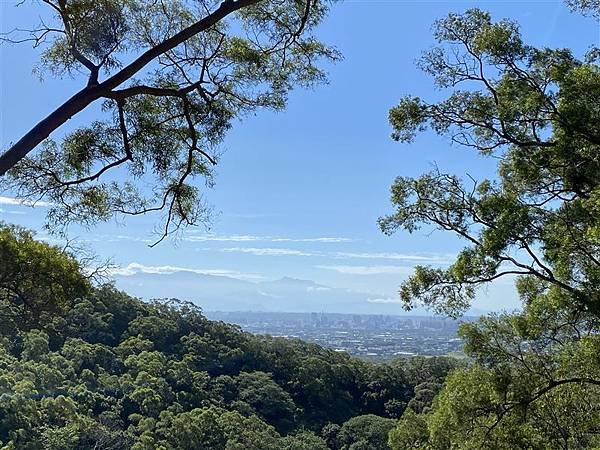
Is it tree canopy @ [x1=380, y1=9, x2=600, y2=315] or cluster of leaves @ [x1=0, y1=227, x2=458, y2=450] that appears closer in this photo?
tree canopy @ [x1=380, y1=9, x2=600, y2=315]

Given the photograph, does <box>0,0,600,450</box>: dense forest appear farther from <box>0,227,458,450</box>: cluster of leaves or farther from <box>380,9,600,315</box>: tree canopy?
<box>0,227,458,450</box>: cluster of leaves

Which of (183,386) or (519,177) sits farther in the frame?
(183,386)

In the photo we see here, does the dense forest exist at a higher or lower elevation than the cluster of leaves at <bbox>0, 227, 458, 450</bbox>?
higher

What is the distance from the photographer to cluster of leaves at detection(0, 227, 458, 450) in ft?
61.9

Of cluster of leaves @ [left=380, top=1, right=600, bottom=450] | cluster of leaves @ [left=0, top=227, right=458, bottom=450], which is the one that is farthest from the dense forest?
cluster of leaves @ [left=0, top=227, right=458, bottom=450]

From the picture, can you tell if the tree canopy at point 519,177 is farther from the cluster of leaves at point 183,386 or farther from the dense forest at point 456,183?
the cluster of leaves at point 183,386

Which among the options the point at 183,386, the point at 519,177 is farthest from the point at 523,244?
the point at 183,386

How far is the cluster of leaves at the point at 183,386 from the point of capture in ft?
61.9

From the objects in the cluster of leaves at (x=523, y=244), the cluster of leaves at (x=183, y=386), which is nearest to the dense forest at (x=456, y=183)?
the cluster of leaves at (x=523, y=244)

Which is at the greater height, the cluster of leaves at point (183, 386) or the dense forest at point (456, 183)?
the dense forest at point (456, 183)

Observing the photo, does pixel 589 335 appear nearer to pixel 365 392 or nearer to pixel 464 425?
pixel 464 425

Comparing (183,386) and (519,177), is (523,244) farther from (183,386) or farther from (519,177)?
(183,386)

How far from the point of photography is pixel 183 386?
26609 mm

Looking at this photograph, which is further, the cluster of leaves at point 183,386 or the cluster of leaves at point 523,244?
the cluster of leaves at point 183,386
